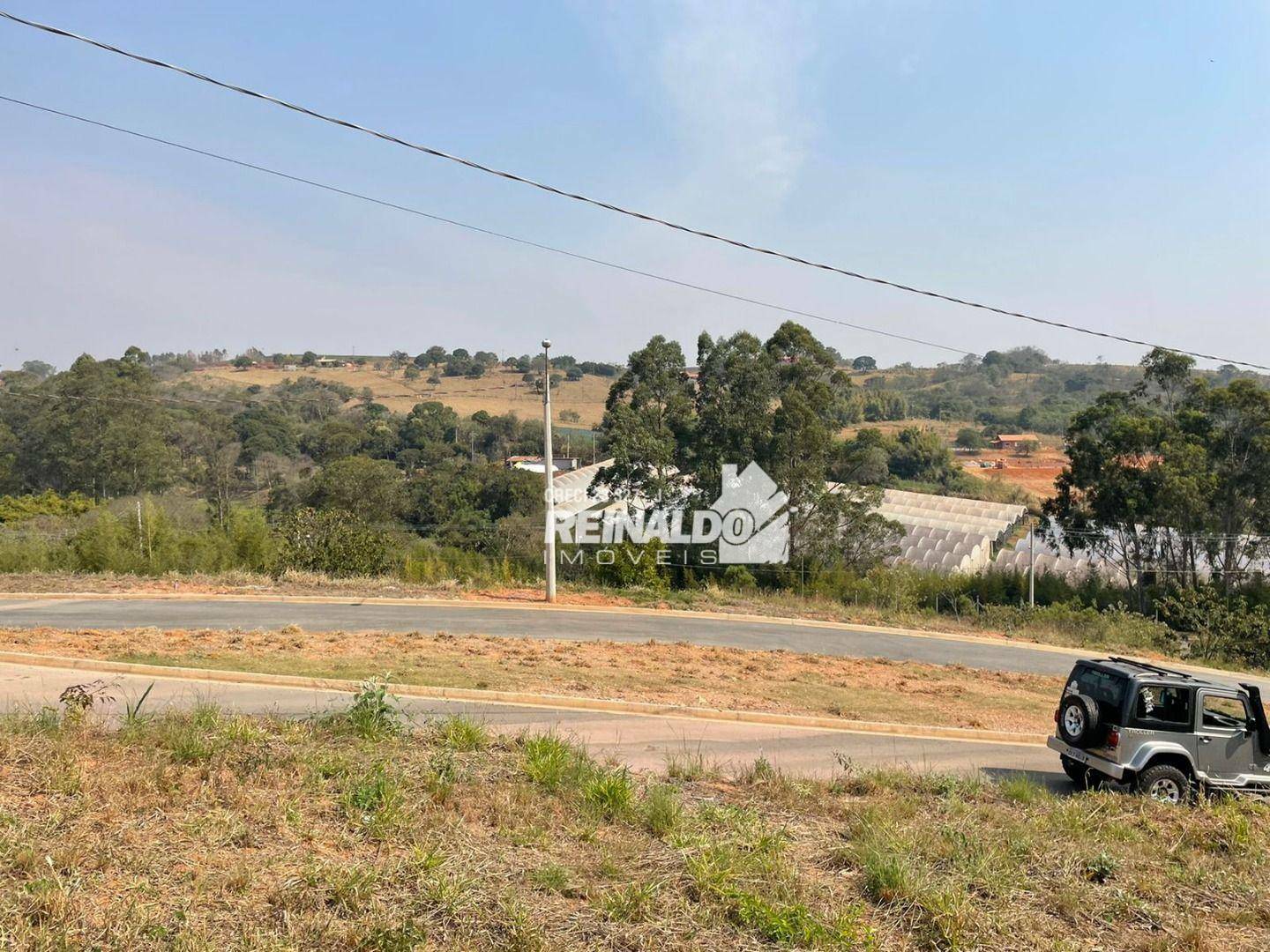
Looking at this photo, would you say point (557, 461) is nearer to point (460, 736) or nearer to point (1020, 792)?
point (460, 736)

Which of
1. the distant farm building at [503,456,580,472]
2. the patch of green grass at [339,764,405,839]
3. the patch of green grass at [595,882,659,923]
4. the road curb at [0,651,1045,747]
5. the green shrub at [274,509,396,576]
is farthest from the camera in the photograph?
the distant farm building at [503,456,580,472]

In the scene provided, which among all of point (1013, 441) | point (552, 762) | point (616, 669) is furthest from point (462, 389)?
point (552, 762)

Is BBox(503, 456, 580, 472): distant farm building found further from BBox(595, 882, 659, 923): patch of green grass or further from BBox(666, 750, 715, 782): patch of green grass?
BBox(595, 882, 659, 923): patch of green grass

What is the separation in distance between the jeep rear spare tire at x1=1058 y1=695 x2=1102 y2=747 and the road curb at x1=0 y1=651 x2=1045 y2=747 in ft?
8.07

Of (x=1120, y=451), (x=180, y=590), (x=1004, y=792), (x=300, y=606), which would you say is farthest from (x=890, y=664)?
(x=1120, y=451)

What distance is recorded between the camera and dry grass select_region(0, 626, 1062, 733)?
13.8 m

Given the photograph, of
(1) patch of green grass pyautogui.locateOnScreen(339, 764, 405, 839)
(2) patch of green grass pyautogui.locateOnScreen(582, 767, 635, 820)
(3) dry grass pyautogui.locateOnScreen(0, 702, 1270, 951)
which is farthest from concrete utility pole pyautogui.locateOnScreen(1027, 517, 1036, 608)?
(1) patch of green grass pyautogui.locateOnScreen(339, 764, 405, 839)

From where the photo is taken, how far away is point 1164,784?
9.99 metres

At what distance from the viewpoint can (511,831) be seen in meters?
6.20

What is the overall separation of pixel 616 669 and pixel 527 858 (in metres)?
10.1

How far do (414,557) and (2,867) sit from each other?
28.0 meters

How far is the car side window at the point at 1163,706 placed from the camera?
1015 cm

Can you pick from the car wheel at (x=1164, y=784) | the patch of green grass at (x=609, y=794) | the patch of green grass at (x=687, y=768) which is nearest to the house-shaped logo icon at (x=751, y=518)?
the car wheel at (x=1164, y=784)

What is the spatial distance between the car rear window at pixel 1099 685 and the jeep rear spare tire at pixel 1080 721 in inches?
4.8
